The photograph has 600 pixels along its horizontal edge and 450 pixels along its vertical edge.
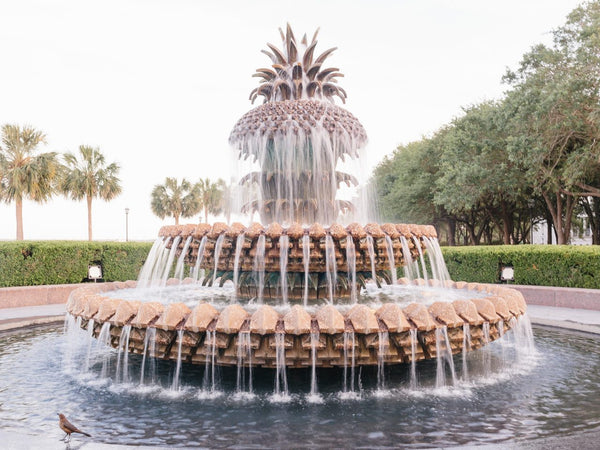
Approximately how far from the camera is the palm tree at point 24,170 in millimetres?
35812

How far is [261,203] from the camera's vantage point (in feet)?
27.5

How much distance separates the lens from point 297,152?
8.01 m

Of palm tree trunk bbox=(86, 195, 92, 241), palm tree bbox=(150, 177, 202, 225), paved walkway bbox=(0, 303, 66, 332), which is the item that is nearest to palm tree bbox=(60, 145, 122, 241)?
palm tree trunk bbox=(86, 195, 92, 241)

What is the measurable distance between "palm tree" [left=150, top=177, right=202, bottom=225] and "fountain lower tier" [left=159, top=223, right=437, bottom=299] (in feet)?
206

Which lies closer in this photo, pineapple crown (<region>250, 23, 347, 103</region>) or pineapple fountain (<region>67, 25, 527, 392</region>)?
pineapple fountain (<region>67, 25, 527, 392</region>)

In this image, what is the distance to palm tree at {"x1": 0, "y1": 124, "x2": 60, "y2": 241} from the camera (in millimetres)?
35812

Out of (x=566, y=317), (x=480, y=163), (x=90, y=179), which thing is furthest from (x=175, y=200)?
(x=566, y=317)

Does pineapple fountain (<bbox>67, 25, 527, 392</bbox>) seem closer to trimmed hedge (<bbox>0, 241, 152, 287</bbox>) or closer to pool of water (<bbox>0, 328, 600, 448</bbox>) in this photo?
pool of water (<bbox>0, 328, 600, 448</bbox>)

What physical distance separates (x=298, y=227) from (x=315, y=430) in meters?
2.81

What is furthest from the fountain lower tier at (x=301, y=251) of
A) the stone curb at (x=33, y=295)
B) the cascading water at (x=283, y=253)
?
the stone curb at (x=33, y=295)

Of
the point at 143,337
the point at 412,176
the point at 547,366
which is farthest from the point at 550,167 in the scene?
the point at 143,337

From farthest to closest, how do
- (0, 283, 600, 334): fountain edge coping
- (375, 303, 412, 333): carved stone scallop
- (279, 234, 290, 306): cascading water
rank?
(0, 283, 600, 334): fountain edge coping → (279, 234, 290, 306): cascading water → (375, 303, 412, 333): carved stone scallop

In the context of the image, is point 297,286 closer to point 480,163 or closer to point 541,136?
point 541,136

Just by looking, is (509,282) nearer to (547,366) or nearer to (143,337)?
(547,366)
